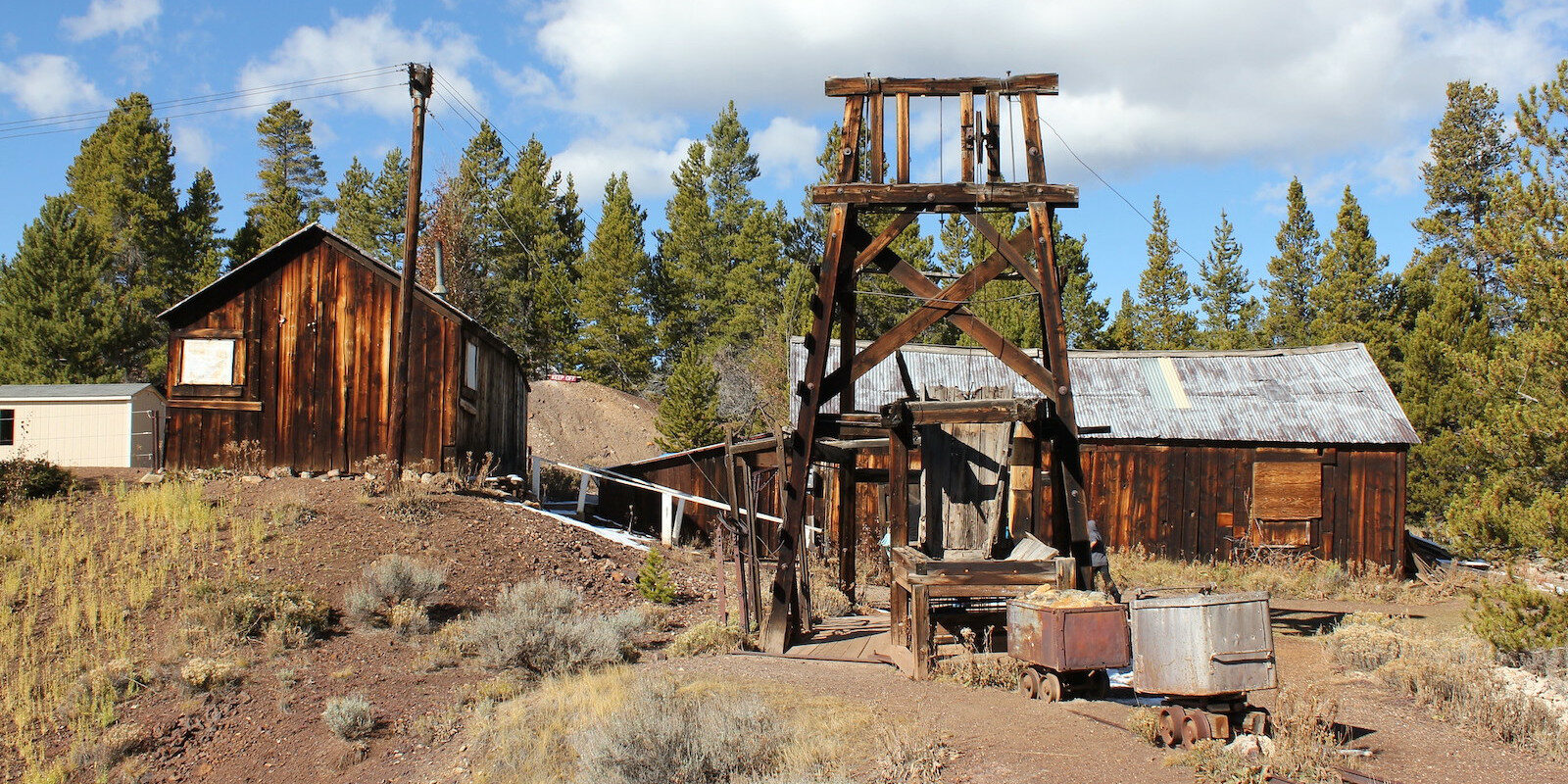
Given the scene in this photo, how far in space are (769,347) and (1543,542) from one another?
3127cm

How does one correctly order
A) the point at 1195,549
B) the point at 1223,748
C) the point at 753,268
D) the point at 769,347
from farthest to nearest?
the point at 753,268
the point at 769,347
the point at 1195,549
the point at 1223,748

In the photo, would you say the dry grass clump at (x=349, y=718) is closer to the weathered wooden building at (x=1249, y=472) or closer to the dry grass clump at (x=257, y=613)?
the dry grass clump at (x=257, y=613)

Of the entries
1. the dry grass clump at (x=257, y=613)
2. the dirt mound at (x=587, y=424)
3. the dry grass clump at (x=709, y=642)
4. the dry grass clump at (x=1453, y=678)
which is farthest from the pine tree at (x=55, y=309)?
the dry grass clump at (x=1453, y=678)

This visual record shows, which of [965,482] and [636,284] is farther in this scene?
[636,284]

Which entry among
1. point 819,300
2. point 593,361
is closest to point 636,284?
point 593,361

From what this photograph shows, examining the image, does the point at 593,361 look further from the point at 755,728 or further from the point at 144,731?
the point at 755,728

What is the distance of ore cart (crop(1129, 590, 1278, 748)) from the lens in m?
7.42

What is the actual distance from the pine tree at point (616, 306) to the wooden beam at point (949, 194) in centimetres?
3626

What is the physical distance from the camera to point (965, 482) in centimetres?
1154

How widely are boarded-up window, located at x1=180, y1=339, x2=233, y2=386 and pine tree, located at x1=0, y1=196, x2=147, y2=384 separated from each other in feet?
54.2

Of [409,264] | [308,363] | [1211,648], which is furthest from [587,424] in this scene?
[1211,648]

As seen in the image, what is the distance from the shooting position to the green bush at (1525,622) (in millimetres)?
10156

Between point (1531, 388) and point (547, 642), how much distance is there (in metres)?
11.0

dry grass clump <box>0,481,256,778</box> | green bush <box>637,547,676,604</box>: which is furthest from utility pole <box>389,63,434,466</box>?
green bush <box>637,547,676,604</box>
